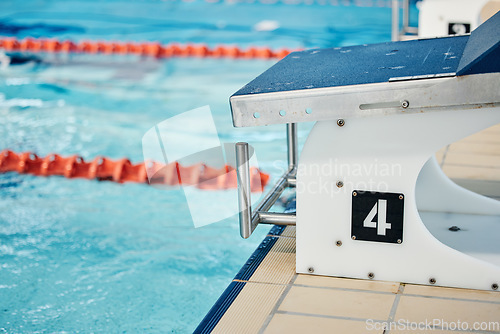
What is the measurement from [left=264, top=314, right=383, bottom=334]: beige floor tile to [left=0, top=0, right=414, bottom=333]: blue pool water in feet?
3.60

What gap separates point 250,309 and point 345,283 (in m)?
0.37

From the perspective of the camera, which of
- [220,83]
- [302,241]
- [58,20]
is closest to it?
[302,241]

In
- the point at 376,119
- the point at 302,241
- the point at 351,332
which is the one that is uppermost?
the point at 376,119

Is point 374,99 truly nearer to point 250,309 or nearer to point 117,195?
point 250,309

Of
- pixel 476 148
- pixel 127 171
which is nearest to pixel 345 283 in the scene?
pixel 476 148

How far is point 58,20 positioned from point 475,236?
11.2m

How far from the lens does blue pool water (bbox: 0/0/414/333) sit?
314 cm

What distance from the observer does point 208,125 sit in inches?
236

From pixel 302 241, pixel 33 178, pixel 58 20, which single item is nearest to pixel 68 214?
pixel 33 178

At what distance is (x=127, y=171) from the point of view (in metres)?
4.68

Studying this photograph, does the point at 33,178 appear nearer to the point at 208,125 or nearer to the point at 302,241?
the point at 208,125

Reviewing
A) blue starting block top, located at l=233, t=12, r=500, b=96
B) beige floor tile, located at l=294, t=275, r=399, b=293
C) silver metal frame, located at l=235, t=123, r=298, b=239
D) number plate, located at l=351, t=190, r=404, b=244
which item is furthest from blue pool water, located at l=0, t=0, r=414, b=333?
blue starting block top, located at l=233, t=12, r=500, b=96

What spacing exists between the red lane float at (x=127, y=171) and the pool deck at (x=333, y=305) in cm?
200

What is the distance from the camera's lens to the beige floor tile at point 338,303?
2.01 m
